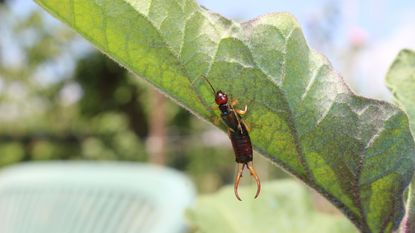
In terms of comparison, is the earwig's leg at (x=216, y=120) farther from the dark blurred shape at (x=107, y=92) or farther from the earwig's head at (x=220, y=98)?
the dark blurred shape at (x=107, y=92)

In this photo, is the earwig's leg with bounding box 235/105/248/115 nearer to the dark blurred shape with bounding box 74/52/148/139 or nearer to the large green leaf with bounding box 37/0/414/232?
the large green leaf with bounding box 37/0/414/232

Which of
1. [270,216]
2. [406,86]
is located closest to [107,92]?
[270,216]

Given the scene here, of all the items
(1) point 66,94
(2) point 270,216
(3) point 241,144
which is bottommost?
(1) point 66,94

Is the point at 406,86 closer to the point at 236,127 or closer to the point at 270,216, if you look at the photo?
the point at 236,127

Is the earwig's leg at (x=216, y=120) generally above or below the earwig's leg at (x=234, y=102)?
below

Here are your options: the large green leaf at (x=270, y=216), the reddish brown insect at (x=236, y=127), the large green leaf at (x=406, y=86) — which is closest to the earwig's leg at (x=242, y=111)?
the reddish brown insect at (x=236, y=127)

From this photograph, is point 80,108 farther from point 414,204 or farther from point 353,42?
point 414,204

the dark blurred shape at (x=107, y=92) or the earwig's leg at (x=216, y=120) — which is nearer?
the earwig's leg at (x=216, y=120)

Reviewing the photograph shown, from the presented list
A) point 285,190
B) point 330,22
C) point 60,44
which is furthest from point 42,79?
point 285,190
